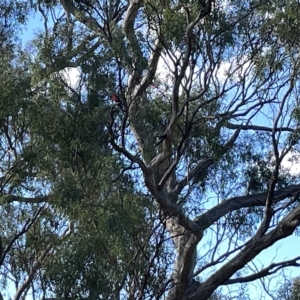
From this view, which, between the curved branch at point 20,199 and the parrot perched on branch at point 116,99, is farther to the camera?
the curved branch at point 20,199

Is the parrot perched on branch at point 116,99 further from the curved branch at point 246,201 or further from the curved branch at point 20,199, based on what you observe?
the curved branch at point 246,201

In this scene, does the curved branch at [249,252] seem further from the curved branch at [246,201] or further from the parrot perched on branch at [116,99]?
the parrot perched on branch at [116,99]

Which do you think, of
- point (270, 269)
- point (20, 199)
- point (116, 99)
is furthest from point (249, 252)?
point (20, 199)

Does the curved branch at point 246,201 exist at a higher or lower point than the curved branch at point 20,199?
higher

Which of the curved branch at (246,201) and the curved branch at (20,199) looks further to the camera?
the curved branch at (246,201)

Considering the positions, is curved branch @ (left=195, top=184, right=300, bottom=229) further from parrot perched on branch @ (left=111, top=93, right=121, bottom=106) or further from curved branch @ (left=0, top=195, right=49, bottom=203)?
curved branch @ (left=0, top=195, right=49, bottom=203)

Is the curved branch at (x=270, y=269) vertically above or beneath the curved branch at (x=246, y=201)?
beneath

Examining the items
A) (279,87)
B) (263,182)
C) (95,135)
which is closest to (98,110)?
(95,135)

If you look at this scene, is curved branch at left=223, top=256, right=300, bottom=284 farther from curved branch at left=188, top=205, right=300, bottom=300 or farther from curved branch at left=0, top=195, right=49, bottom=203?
curved branch at left=0, top=195, right=49, bottom=203

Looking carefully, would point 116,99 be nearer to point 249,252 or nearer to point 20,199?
point 20,199

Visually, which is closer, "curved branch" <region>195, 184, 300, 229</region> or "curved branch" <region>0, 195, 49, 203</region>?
"curved branch" <region>0, 195, 49, 203</region>

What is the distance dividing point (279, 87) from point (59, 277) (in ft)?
11.6

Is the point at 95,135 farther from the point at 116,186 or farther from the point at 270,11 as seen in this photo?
the point at 270,11

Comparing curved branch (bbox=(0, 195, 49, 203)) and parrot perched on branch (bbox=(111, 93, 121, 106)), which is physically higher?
parrot perched on branch (bbox=(111, 93, 121, 106))
